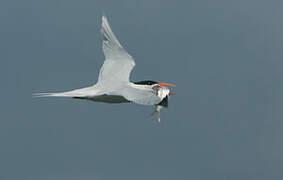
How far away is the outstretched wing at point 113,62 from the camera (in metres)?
21.5

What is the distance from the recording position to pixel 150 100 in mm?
18422

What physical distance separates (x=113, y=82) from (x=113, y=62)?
79 centimetres

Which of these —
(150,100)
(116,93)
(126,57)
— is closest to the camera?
(150,100)

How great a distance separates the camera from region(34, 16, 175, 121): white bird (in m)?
21.4

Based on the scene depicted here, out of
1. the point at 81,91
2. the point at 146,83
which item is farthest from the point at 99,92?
the point at 146,83

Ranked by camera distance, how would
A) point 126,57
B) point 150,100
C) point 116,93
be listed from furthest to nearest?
point 126,57 < point 116,93 < point 150,100

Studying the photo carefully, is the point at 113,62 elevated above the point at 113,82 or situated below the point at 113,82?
above

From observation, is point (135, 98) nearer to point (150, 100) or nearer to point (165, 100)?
point (150, 100)

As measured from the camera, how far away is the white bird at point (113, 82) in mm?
21359

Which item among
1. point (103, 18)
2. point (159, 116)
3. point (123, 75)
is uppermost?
point (103, 18)

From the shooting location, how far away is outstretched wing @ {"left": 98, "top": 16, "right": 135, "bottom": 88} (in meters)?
21.5

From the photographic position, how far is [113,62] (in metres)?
22.5

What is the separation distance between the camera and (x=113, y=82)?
2219 centimetres

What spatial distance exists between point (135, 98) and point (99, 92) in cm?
304
